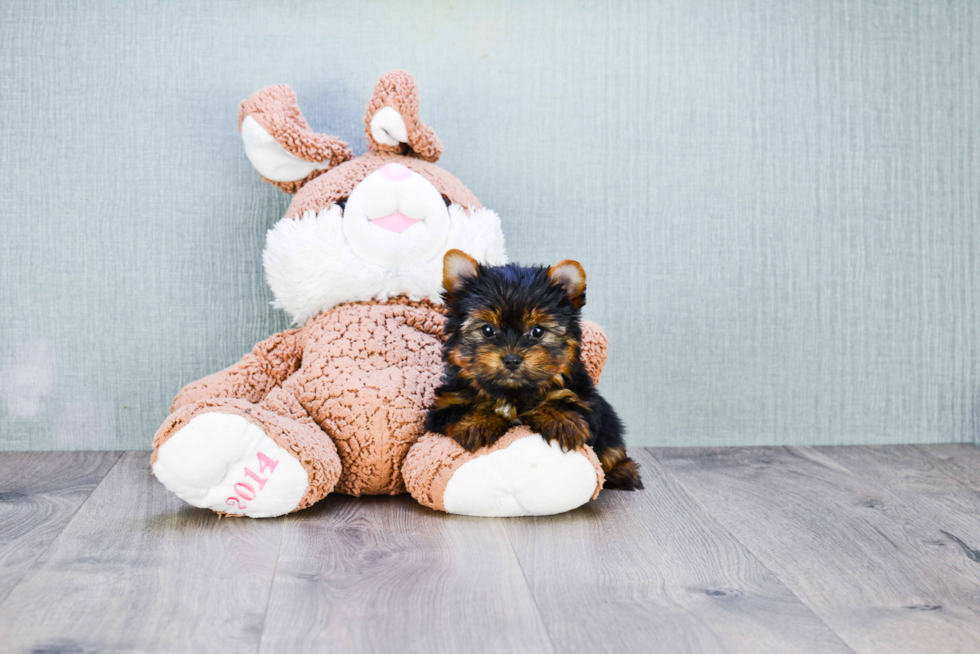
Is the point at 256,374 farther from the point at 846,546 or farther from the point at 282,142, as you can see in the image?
the point at 846,546

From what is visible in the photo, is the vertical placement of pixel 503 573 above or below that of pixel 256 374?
below

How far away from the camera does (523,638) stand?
956 mm

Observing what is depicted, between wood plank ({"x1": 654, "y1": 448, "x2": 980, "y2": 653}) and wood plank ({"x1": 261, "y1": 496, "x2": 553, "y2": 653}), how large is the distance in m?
0.41

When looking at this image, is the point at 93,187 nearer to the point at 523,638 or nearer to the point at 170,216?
the point at 170,216

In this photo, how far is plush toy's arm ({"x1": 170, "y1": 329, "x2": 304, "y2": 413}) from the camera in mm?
1593

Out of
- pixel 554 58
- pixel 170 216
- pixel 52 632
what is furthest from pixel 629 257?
pixel 52 632

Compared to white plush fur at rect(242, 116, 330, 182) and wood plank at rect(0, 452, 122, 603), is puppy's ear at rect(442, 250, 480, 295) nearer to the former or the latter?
white plush fur at rect(242, 116, 330, 182)

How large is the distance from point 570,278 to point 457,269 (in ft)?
0.67

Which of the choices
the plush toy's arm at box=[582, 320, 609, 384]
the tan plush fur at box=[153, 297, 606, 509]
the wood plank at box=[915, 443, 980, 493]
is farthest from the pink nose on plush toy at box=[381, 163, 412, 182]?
the wood plank at box=[915, 443, 980, 493]

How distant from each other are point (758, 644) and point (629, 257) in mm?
1199

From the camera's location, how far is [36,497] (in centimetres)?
153

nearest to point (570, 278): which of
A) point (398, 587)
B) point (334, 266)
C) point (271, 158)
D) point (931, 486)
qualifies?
point (334, 266)

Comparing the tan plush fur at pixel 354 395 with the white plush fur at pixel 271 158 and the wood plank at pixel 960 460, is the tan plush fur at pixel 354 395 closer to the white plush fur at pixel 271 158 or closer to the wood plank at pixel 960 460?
the white plush fur at pixel 271 158

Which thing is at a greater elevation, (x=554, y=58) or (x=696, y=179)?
(x=554, y=58)
